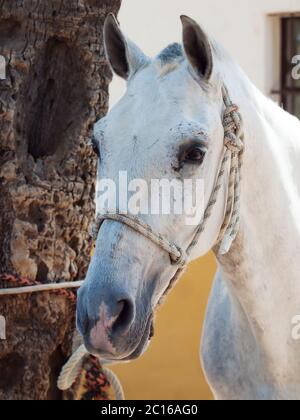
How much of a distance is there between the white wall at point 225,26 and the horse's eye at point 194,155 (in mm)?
4338

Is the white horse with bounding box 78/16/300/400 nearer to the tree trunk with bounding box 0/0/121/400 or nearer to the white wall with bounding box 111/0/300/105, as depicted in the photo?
the tree trunk with bounding box 0/0/121/400

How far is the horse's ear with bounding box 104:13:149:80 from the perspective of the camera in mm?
2814

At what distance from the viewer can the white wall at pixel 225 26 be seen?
22.5ft

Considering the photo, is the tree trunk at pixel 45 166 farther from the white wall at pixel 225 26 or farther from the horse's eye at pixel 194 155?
the white wall at pixel 225 26

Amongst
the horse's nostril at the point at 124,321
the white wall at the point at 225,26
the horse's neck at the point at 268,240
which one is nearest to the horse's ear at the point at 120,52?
the horse's neck at the point at 268,240

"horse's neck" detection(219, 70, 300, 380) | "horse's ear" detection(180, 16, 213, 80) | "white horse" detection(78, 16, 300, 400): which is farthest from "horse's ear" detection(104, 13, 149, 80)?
"horse's neck" detection(219, 70, 300, 380)

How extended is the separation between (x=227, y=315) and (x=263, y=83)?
3.93 meters

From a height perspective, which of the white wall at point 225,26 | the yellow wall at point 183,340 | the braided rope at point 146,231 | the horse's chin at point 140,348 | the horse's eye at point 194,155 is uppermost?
the white wall at point 225,26

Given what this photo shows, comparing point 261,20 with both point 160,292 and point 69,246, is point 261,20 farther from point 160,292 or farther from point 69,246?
point 160,292

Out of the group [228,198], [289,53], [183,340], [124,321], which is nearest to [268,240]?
[228,198]

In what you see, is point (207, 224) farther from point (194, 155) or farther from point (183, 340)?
→ point (183, 340)

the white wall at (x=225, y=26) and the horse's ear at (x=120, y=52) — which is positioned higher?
the white wall at (x=225, y=26)

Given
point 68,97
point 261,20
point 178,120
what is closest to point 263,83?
point 261,20

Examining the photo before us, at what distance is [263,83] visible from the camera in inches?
269
